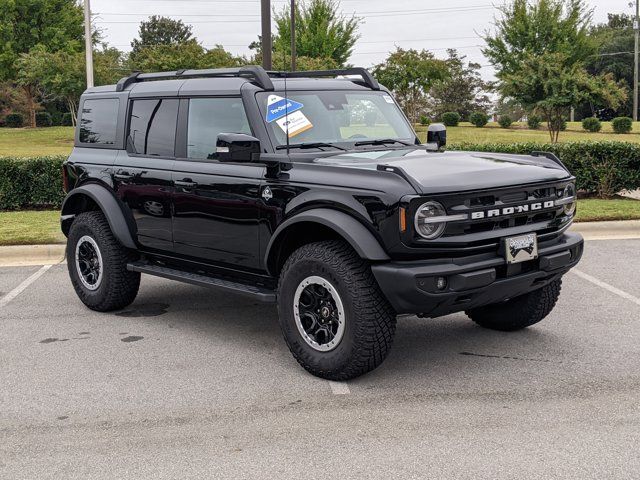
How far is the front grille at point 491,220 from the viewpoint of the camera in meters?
4.54

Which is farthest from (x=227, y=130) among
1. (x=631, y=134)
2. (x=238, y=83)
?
(x=631, y=134)

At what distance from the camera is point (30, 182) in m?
12.4

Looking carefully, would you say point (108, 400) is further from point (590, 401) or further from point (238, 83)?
point (590, 401)

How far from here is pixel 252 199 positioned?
5.34 metres

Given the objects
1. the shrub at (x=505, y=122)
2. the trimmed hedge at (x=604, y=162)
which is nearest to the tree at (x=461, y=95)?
the shrub at (x=505, y=122)

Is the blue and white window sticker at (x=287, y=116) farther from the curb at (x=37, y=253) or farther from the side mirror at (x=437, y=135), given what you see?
the curb at (x=37, y=253)

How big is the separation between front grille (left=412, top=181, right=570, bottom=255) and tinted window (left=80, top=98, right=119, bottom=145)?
3.38 meters

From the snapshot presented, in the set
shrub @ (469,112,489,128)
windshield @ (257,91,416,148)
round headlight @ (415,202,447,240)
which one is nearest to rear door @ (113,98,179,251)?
windshield @ (257,91,416,148)

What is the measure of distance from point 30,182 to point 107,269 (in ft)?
21.8

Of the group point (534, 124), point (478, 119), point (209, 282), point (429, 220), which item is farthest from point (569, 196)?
point (478, 119)

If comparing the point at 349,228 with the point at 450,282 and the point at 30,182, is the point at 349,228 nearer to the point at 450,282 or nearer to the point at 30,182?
the point at 450,282

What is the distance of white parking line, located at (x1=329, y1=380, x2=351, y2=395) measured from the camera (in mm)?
4734

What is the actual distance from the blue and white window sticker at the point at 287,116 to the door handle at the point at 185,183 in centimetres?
75

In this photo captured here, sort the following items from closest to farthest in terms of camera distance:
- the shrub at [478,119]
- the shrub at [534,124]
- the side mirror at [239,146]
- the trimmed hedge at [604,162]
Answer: the side mirror at [239,146] < the trimmed hedge at [604,162] < the shrub at [534,124] < the shrub at [478,119]
